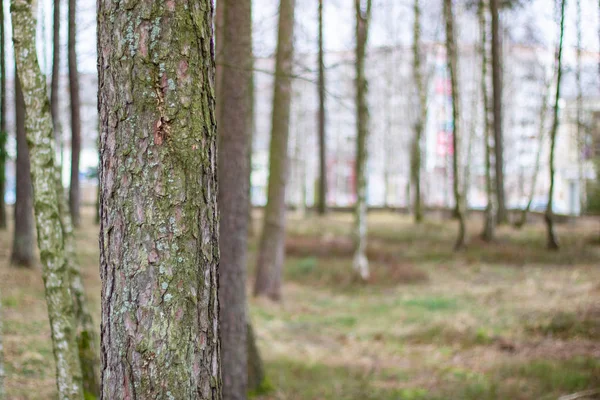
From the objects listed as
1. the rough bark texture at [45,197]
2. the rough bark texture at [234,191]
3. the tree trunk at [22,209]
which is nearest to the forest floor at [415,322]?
the tree trunk at [22,209]

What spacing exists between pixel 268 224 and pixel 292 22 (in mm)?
4296

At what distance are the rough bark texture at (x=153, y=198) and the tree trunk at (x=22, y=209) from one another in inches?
453

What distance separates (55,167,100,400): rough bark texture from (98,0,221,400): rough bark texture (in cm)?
271

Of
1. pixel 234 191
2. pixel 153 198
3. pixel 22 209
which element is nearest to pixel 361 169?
pixel 22 209

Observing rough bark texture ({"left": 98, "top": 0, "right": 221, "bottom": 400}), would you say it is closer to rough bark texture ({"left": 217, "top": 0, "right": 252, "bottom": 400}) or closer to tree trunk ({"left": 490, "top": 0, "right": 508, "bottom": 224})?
rough bark texture ({"left": 217, "top": 0, "right": 252, "bottom": 400})

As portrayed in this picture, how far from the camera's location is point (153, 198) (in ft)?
9.14

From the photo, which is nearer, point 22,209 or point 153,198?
point 153,198

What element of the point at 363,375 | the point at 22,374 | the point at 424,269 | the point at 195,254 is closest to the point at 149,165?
the point at 195,254

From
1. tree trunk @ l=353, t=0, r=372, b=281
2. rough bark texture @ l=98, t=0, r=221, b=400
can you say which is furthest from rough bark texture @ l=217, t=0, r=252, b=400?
tree trunk @ l=353, t=0, r=372, b=281

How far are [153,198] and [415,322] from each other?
9.72m

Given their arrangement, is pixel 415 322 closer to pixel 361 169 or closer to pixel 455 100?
pixel 361 169

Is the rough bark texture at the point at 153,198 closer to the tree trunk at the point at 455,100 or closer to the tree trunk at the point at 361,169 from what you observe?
the tree trunk at the point at 361,169

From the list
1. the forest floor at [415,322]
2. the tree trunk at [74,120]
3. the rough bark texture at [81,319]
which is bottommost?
the forest floor at [415,322]

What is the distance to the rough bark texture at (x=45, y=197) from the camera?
14.2ft
